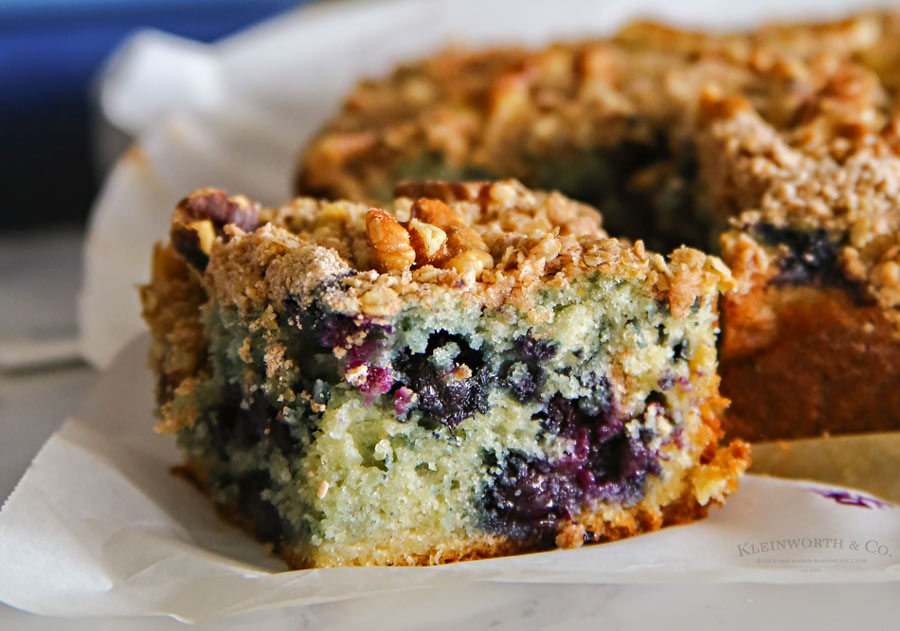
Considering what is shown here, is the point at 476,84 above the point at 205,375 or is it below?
above

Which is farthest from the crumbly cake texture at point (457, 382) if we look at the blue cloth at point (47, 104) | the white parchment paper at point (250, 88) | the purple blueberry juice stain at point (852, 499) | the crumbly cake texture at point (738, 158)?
the blue cloth at point (47, 104)

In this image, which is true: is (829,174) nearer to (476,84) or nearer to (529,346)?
(529,346)

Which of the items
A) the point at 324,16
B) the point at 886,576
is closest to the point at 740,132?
the point at 886,576

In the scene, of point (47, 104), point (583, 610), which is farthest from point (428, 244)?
point (47, 104)

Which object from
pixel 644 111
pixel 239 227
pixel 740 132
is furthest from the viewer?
pixel 644 111

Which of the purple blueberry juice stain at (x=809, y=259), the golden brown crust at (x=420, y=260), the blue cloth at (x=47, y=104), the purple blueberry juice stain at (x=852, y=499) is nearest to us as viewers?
the golden brown crust at (x=420, y=260)

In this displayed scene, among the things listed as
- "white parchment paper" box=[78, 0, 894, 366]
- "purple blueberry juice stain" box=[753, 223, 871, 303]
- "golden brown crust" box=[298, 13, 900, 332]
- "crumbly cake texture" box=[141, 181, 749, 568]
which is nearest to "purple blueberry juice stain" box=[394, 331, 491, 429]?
"crumbly cake texture" box=[141, 181, 749, 568]

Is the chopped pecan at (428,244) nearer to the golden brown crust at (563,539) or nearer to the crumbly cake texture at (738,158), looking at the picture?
the golden brown crust at (563,539)
